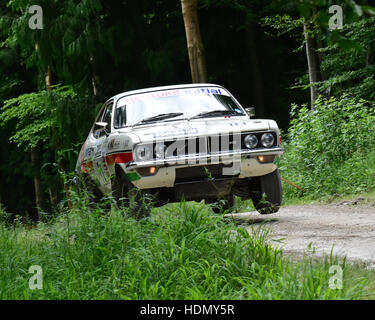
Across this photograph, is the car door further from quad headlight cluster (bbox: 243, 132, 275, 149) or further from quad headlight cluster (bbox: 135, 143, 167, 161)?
quad headlight cluster (bbox: 243, 132, 275, 149)

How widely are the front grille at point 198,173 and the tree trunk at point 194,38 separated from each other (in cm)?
883

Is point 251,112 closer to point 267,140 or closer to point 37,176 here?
point 267,140

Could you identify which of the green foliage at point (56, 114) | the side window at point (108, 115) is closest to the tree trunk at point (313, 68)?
the green foliage at point (56, 114)

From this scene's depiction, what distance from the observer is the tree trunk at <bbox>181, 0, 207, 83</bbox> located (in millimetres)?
16078

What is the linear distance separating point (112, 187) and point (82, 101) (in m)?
15.4

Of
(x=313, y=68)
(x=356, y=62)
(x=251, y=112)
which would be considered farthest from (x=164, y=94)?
(x=313, y=68)

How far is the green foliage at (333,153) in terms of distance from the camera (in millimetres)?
12414

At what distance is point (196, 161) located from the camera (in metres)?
7.54

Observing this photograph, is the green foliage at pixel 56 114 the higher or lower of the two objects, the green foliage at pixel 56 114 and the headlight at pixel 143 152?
the higher

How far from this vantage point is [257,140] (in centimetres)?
791

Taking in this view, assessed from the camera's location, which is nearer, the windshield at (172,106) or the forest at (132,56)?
the windshield at (172,106)

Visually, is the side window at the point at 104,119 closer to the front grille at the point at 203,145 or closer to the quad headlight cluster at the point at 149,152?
the quad headlight cluster at the point at 149,152

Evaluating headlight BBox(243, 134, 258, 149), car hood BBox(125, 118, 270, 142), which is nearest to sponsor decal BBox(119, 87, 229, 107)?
car hood BBox(125, 118, 270, 142)

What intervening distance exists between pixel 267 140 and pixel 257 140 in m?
0.15
